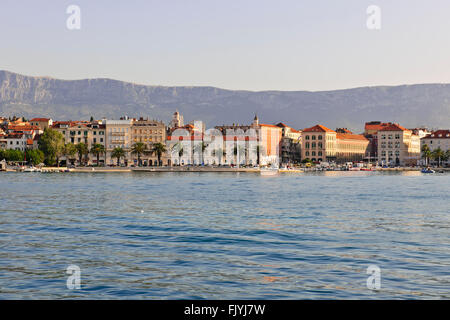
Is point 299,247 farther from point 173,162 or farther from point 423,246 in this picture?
point 173,162

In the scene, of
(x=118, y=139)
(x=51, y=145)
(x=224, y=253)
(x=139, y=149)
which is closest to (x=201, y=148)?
(x=139, y=149)

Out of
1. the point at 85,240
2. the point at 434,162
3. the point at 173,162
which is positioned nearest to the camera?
the point at 85,240

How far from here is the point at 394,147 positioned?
18375 centimetres

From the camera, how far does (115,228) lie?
24.8 m

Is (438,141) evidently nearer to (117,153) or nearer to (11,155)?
(117,153)

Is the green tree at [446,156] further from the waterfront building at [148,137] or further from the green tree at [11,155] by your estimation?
the green tree at [11,155]

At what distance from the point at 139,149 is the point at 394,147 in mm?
83673

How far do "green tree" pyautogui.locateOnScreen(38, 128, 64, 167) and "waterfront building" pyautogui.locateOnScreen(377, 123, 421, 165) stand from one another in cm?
9472

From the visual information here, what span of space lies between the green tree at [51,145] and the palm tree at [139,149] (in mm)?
15608

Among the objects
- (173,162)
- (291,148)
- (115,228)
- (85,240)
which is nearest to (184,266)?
(85,240)

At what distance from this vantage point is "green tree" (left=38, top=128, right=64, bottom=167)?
134075mm

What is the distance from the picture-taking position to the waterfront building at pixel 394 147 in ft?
601

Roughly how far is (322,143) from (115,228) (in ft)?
521

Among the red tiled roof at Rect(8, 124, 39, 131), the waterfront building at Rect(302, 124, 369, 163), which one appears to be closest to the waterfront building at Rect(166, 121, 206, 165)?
the red tiled roof at Rect(8, 124, 39, 131)
